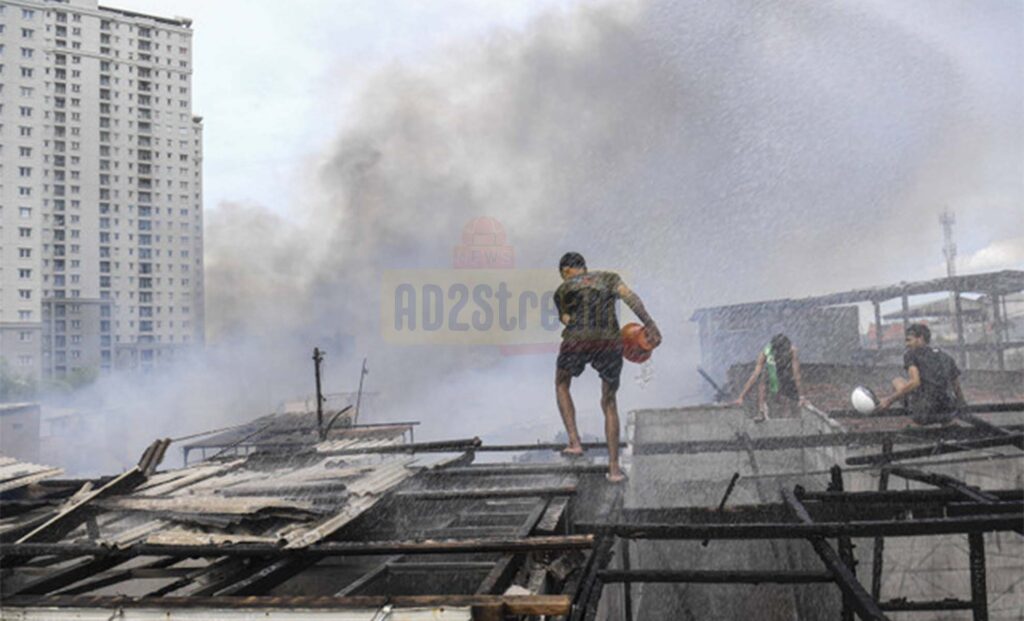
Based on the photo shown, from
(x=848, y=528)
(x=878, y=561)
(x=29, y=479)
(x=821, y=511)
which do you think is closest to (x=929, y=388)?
(x=878, y=561)

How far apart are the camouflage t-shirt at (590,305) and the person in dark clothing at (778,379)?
4766 mm

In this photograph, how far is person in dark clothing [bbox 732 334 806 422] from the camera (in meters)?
9.36

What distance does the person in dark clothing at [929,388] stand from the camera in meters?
6.17

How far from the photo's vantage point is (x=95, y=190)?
6656 centimetres

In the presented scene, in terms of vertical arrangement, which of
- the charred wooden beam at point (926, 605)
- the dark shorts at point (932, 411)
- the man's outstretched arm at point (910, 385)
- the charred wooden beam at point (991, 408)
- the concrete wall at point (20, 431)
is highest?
the man's outstretched arm at point (910, 385)

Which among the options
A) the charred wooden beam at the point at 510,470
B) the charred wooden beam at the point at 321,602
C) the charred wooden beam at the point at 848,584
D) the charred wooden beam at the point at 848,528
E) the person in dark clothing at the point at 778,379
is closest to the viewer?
the charred wooden beam at the point at 848,584

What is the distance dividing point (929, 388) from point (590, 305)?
3.87m

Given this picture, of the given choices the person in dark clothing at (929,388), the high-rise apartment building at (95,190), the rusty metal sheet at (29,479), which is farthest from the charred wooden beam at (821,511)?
the high-rise apartment building at (95,190)

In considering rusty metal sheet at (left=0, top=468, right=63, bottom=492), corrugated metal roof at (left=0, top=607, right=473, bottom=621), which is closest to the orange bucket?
corrugated metal roof at (left=0, top=607, right=473, bottom=621)

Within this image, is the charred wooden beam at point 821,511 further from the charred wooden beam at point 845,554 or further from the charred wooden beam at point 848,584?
the charred wooden beam at point 848,584

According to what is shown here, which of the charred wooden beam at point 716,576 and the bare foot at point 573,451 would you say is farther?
the bare foot at point 573,451

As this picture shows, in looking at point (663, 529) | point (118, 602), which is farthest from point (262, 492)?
point (663, 529)

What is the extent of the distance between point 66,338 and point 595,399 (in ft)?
168

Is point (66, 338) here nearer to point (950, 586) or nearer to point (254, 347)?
point (254, 347)
